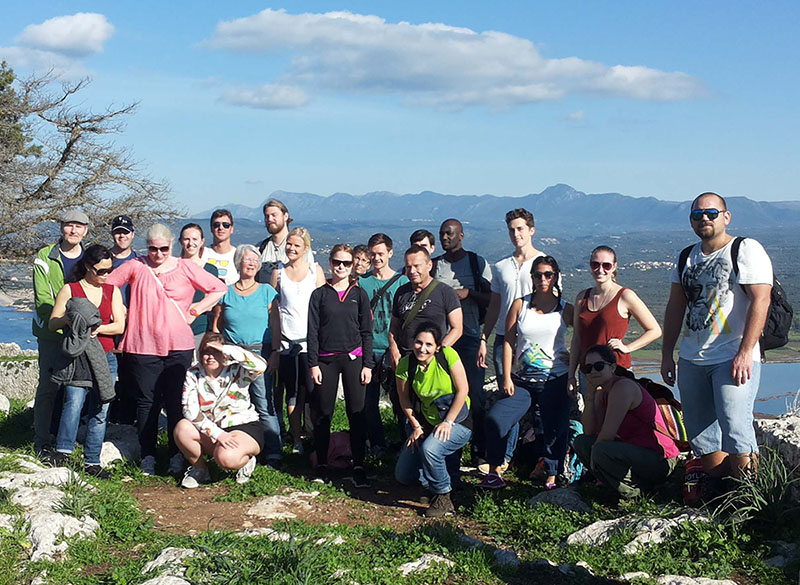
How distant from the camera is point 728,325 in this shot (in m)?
5.20

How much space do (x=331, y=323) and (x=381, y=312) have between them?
0.83 m

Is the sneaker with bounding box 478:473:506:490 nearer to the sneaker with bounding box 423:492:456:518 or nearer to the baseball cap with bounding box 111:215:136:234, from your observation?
the sneaker with bounding box 423:492:456:518

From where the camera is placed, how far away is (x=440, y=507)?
616 centimetres

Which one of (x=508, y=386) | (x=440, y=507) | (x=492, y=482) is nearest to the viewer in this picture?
(x=440, y=507)

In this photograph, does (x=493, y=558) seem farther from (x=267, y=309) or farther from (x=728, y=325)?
(x=267, y=309)

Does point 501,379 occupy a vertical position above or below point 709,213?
below

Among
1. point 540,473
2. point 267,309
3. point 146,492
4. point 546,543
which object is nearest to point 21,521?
point 146,492

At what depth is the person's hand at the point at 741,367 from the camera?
504 centimetres

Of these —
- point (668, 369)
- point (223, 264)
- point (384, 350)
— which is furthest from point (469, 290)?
point (223, 264)

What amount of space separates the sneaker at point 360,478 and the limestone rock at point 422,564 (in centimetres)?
209

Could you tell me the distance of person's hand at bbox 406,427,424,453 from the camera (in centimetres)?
630

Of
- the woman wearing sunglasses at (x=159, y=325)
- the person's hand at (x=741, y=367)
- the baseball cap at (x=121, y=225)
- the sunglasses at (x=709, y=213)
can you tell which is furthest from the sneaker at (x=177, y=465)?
the sunglasses at (x=709, y=213)

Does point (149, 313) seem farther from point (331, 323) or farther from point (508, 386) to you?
point (508, 386)

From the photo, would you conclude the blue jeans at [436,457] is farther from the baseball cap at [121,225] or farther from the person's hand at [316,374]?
the baseball cap at [121,225]
